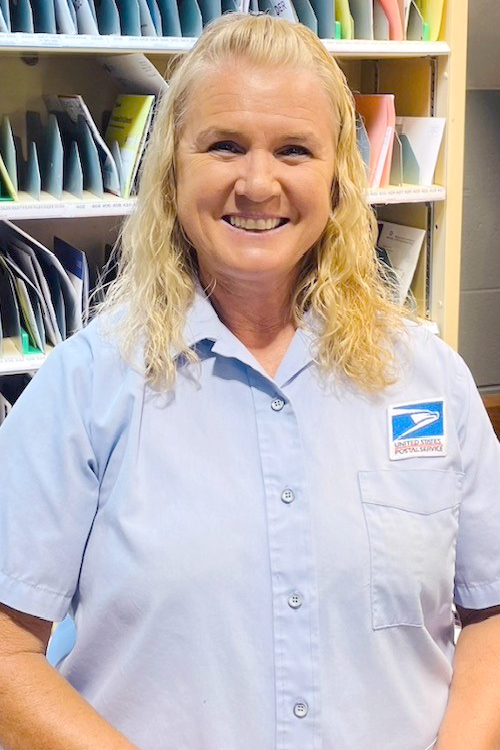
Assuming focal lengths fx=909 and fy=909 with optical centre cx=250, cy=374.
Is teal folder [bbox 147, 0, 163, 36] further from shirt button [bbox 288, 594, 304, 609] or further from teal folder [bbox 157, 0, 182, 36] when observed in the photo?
shirt button [bbox 288, 594, 304, 609]

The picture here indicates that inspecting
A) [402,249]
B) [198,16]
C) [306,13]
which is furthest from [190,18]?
[402,249]

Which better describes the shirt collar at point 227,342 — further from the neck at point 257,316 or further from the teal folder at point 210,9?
the teal folder at point 210,9

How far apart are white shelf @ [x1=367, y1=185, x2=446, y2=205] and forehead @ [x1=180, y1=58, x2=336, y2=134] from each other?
130 centimetres

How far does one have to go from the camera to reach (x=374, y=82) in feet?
9.21

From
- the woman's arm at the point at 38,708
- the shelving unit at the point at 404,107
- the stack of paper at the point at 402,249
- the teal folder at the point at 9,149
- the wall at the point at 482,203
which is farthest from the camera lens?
the wall at the point at 482,203

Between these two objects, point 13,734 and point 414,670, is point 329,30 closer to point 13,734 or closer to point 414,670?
point 414,670

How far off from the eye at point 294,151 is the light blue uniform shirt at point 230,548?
0.74 feet

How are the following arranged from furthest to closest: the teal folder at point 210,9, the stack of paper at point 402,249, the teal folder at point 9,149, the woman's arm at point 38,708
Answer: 1. the stack of paper at point 402,249
2. the teal folder at point 210,9
3. the teal folder at point 9,149
4. the woman's arm at point 38,708

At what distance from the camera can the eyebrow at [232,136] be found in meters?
1.09

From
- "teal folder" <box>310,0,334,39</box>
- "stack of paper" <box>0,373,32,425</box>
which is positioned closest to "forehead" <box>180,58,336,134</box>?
"teal folder" <box>310,0,334,39</box>

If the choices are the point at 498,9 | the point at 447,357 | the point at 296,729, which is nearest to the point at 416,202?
the point at 498,9

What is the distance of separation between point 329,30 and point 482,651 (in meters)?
1.66

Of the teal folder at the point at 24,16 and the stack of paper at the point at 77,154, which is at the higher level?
the teal folder at the point at 24,16

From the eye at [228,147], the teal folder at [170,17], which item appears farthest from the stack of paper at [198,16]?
the eye at [228,147]
